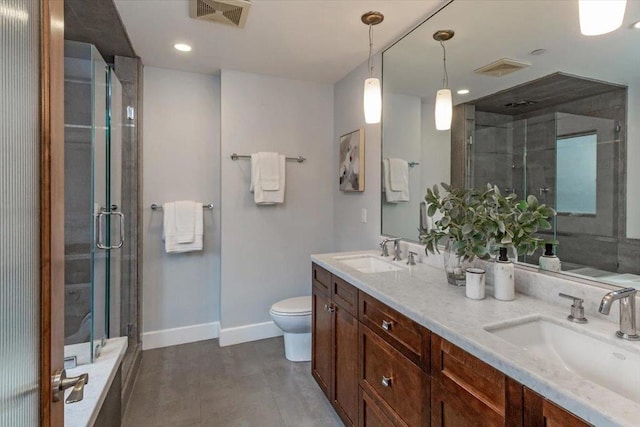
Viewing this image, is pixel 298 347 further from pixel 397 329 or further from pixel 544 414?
pixel 544 414

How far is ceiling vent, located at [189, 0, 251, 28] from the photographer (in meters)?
1.91

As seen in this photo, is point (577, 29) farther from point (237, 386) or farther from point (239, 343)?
point (239, 343)

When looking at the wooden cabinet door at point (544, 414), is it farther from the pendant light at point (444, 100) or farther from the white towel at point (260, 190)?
the white towel at point (260, 190)

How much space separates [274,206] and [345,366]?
1.72 metres

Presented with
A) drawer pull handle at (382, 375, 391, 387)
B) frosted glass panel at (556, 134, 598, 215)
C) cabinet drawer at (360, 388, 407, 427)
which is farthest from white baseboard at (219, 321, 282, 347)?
frosted glass panel at (556, 134, 598, 215)

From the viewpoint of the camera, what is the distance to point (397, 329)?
1.40 meters

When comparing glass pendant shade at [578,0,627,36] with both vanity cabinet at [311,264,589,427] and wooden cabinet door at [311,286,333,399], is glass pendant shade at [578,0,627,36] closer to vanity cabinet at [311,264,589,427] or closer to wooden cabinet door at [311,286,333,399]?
vanity cabinet at [311,264,589,427]

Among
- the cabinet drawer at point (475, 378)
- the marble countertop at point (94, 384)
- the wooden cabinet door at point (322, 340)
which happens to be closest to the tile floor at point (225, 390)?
the wooden cabinet door at point (322, 340)

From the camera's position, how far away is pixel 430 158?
2.18 m

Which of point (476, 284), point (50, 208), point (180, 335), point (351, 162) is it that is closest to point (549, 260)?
point (476, 284)

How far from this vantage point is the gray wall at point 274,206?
303cm

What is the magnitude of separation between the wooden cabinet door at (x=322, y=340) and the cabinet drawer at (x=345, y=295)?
0.11m

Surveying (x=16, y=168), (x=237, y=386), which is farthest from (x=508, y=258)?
(x=237, y=386)

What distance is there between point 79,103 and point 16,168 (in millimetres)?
1966
